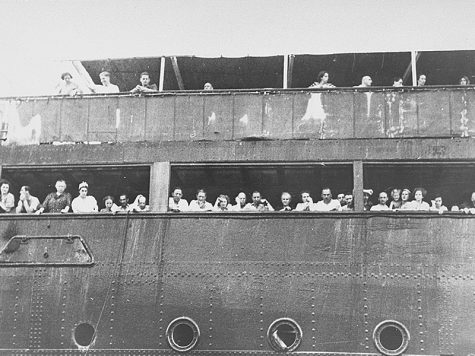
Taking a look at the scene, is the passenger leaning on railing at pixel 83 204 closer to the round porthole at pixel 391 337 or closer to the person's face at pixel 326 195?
the person's face at pixel 326 195

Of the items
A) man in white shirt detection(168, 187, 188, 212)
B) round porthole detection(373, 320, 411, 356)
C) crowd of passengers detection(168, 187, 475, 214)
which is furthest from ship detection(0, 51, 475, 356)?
crowd of passengers detection(168, 187, 475, 214)

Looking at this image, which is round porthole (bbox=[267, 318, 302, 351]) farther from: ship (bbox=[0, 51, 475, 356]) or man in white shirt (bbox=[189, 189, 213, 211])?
man in white shirt (bbox=[189, 189, 213, 211])

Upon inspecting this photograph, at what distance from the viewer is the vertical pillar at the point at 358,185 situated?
12.7 m

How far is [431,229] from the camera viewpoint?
12.3m

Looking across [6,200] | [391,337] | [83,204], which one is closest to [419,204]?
[391,337]

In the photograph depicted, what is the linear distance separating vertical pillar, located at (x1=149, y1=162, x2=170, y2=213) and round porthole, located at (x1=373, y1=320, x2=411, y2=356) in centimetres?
437

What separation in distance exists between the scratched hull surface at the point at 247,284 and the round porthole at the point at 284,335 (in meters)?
0.11

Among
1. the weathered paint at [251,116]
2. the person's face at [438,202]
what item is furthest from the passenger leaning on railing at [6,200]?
the person's face at [438,202]

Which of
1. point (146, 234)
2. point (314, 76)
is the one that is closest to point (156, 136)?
point (146, 234)

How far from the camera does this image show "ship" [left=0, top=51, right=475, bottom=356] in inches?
474

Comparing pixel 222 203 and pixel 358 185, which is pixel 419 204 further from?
pixel 222 203

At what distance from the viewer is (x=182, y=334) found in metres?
12.4

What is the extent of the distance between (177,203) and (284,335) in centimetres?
308

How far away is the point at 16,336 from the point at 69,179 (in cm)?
351
